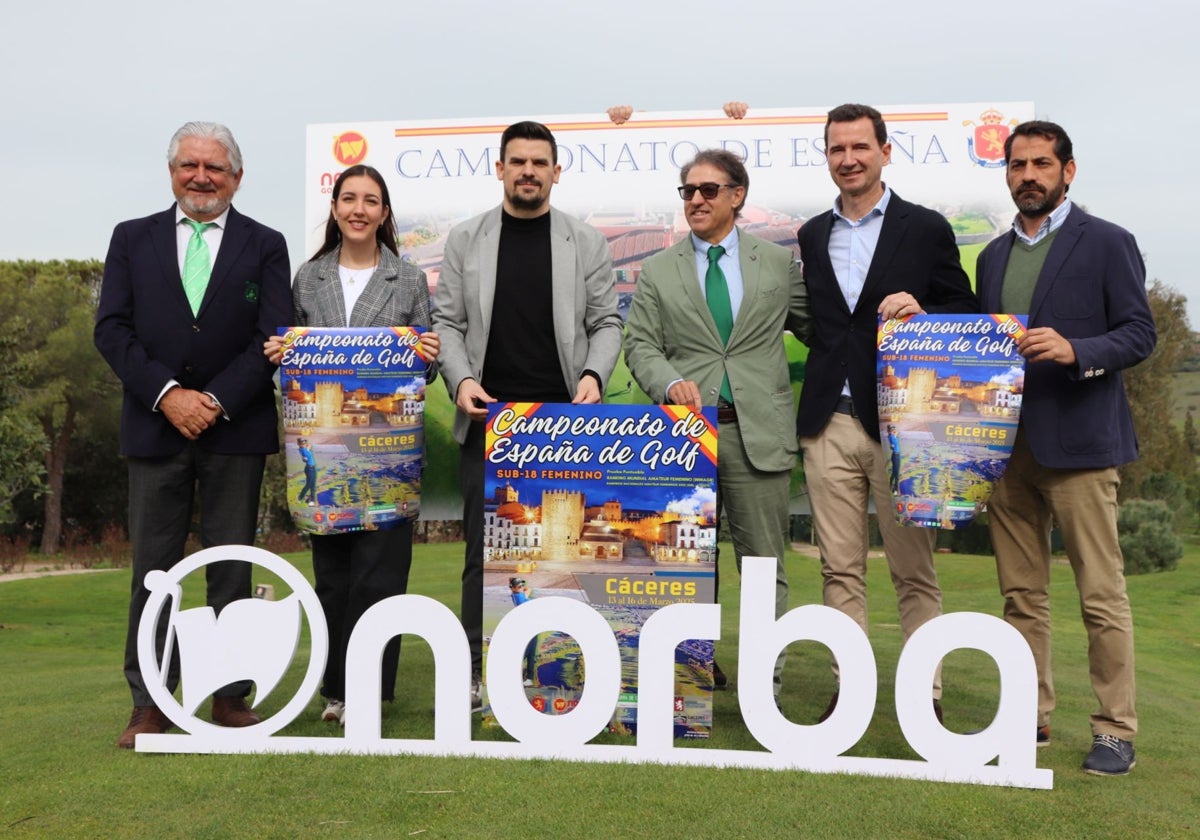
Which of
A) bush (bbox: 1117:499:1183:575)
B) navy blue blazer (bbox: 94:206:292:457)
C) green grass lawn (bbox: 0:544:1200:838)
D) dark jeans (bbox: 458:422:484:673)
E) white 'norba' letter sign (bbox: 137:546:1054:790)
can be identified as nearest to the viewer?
green grass lawn (bbox: 0:544:1200:838)

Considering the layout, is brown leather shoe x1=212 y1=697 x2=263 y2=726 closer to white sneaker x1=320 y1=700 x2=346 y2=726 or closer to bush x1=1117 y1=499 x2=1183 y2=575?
white sneaker x1=320 y1=700 x2=346 y2=726

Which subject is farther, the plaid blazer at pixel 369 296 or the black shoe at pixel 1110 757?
the plaid blazer at pixel 369 296

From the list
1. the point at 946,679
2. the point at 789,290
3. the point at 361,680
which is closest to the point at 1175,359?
the point at 946,679

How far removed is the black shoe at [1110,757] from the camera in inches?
158

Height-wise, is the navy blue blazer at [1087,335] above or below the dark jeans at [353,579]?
above

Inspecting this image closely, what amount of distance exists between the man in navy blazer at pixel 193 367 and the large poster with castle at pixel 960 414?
2.63 metres

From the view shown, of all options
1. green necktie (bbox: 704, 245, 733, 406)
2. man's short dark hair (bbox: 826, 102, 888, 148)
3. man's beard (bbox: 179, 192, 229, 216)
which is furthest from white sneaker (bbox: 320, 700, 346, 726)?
man's short dark hair (bbox: 826, 102, 888, 148)

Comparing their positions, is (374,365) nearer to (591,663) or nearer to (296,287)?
(296,287)

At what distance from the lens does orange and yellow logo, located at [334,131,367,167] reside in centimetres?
672

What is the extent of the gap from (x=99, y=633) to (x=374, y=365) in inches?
370

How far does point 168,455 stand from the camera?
4.38 m

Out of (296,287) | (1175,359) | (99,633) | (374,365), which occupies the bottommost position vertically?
(99,633)

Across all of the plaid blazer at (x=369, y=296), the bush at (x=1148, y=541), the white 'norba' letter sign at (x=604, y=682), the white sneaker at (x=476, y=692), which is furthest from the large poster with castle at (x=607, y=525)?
the bush at (x=1148, y=541)

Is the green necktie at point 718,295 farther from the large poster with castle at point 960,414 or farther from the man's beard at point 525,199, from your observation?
the large poster with castle at point 960,414
